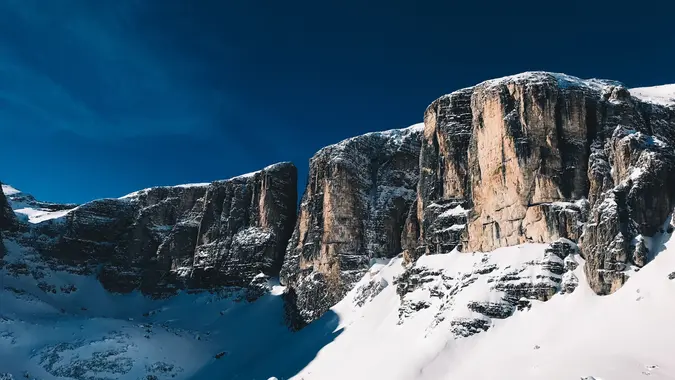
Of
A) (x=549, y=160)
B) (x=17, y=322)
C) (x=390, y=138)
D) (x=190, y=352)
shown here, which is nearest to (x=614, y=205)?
(x=549, y=160)

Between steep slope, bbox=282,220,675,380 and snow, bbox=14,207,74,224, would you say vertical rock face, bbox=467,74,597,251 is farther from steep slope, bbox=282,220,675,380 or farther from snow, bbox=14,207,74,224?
snow, bbox=14,207,74,224

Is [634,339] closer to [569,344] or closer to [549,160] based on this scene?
[569,344]

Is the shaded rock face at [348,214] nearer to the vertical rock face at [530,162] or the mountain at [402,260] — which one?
the mountain at [402,260]

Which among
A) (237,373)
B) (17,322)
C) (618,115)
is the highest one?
(618,115)

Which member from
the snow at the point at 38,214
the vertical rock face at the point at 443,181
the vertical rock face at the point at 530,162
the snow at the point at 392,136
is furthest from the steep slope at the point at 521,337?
the snow at the point at 38,214

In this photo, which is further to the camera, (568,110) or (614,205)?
(568,110)

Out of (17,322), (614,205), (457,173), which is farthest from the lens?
(17,322)

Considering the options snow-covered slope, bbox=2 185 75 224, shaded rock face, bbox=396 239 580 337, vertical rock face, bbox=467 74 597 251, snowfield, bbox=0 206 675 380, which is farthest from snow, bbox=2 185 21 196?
vertical rock face, bbox=467 74 597 251
